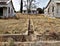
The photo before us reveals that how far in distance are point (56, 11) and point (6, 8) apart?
7.99 metres

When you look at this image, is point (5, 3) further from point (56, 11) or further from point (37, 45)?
point (37, 45)

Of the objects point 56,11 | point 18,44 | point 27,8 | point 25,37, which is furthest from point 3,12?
point 27,8

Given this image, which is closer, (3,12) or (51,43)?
(51,43)

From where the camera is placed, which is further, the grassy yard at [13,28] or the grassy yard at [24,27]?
the grassy yard at [24,27]

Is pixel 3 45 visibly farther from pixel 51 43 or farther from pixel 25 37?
pixel 25 37

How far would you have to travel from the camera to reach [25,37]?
856 cm

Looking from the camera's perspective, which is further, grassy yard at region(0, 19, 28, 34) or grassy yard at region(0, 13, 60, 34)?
grassy yard at region(0, 13, 60, 34)

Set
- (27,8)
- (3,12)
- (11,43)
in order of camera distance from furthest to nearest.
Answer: (27,8) → (3,12) → (11,43)

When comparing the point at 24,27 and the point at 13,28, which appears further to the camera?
the point at 24,27

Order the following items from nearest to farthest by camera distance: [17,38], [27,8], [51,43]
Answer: [51,43] → [17,38] → [27,8]

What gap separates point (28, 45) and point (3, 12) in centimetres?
2570

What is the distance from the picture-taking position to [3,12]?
104 ft

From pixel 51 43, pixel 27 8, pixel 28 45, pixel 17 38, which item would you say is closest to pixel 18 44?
pixel 28 45

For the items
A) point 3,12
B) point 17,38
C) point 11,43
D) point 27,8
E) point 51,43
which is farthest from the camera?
point 27,8
